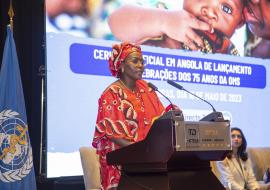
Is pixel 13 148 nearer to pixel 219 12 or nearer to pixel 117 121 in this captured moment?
pixel 117 121

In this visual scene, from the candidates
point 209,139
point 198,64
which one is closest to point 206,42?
point 198,64

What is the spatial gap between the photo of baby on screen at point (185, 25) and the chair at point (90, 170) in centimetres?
129

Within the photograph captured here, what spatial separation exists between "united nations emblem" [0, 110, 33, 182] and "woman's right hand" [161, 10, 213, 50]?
1878 mm

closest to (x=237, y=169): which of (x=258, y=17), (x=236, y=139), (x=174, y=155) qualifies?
(x=236, y=139)

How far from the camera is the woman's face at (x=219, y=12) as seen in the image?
200 inches

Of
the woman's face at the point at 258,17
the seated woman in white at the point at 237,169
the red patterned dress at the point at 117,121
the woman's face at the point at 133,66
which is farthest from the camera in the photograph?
the woman's face at the point at 258,17

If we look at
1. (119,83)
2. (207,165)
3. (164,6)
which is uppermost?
(164,6)

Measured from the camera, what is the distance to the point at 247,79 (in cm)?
536

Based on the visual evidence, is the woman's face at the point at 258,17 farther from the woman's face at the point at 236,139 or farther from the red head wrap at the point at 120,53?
the red head wrap at the point at 120,53

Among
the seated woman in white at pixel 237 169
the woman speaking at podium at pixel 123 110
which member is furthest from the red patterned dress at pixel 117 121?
the seated woman in white at pixel 237 169

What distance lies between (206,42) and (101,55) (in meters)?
1.32

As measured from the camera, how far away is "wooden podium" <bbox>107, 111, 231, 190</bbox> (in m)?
1.72

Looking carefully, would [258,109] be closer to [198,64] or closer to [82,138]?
[198,64]

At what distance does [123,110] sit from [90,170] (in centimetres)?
169
